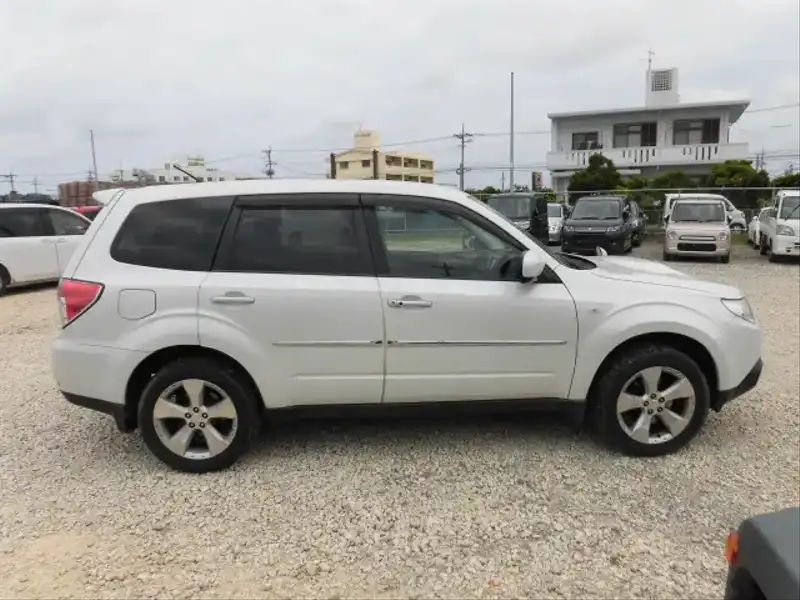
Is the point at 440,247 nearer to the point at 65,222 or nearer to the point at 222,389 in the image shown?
the point at 222,389

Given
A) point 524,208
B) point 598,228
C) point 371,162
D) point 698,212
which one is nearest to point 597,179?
point 524,208

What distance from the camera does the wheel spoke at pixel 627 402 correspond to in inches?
146

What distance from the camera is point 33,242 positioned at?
36.7 ft

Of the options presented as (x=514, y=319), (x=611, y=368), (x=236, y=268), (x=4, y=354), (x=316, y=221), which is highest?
(x=316, y=221)

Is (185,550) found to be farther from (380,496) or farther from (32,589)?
(380,496)

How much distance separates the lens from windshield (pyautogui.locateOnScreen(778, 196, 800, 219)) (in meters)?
15.4

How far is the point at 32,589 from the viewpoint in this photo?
2652 millimetres

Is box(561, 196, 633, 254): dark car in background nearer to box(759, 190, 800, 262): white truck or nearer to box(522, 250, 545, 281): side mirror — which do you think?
box(759, 190, 800, 262): white truck

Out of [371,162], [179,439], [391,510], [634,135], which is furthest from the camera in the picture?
[371,162]

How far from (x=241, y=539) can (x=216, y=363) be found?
41.1 inches

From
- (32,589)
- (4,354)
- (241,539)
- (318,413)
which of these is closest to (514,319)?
(318,413)

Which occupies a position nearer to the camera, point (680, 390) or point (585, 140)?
point (680, 390)

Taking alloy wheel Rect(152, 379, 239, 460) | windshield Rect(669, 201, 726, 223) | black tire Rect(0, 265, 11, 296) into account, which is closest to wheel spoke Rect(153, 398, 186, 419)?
alloy wheel Rect(152, 379, 239, 460)

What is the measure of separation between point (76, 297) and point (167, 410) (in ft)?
2.75
